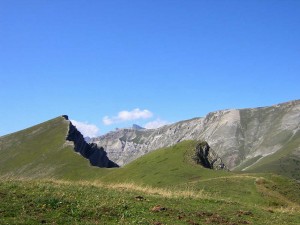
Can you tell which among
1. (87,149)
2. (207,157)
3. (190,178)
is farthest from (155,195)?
(87,149)

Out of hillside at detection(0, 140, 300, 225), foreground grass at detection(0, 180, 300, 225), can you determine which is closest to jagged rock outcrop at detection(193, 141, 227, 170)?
hillside at detection(0, 140, 300, 225)

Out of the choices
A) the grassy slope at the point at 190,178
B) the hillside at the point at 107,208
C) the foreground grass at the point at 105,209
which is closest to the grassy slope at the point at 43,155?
the grassy slope at the point at 190,178

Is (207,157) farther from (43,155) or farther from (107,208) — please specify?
(43,155)

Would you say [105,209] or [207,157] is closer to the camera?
[105,209]

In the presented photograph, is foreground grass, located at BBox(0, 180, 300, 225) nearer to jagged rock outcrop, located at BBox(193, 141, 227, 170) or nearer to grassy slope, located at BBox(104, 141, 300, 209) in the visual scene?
grassy slope, located at BBox(104, 141, 300, 209)

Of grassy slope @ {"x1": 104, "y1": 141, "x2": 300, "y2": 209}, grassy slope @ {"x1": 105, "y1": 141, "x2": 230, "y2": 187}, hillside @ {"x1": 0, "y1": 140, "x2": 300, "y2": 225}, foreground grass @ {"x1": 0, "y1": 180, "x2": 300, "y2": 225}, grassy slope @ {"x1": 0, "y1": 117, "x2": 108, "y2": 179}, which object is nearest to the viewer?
foreground grass @ {"x1": 0, "y1": 180, "x2": 300, "y2": 225}

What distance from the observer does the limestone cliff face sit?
170512mm

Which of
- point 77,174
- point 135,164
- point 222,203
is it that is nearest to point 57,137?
point 77,174

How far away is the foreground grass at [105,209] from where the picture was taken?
60.6 feet

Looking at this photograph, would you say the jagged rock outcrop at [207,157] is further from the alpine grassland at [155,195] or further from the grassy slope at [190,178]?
the alpine grassland at [155,195]

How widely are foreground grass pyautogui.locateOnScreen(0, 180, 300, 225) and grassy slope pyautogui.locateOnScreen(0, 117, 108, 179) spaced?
77.7m

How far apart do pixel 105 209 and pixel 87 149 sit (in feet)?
548

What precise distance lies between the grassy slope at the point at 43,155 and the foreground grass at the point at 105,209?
255 feet

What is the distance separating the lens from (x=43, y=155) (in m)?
149
